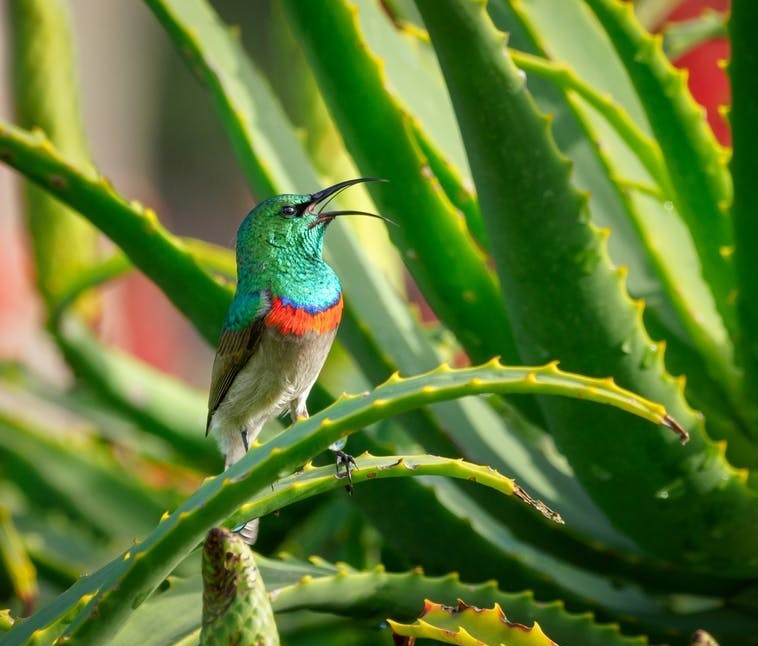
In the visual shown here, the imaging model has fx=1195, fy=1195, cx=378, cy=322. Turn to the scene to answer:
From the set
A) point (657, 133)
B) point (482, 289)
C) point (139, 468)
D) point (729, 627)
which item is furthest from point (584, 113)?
point (139, 468)

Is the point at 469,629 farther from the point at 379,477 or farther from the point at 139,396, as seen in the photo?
A: the point at 139,396


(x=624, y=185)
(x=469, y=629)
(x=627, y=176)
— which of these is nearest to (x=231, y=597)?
(x=469, y=629)

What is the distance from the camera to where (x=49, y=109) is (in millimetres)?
1914

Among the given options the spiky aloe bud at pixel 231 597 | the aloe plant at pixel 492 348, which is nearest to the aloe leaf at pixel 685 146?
the aloe plant at pixel 492 348

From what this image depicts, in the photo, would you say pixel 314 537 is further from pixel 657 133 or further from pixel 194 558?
pixel 657 133

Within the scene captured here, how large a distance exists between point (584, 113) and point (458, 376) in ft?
2.31

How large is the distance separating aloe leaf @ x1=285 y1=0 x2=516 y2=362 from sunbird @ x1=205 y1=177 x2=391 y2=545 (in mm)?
40

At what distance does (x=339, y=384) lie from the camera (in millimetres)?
2014

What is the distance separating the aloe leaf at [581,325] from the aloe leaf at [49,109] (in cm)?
98

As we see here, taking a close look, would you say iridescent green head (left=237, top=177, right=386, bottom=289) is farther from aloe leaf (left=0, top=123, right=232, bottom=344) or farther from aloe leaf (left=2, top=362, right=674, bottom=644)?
aloe leaf (left=2, top=362, right=674, bottom=644)

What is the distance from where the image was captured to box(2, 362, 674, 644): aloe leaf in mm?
783

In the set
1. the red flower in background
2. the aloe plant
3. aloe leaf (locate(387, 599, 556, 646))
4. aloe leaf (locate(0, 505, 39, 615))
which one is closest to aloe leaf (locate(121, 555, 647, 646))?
the aloe plant

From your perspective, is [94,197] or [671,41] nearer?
[94,197]

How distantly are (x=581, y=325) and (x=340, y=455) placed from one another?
26cm
